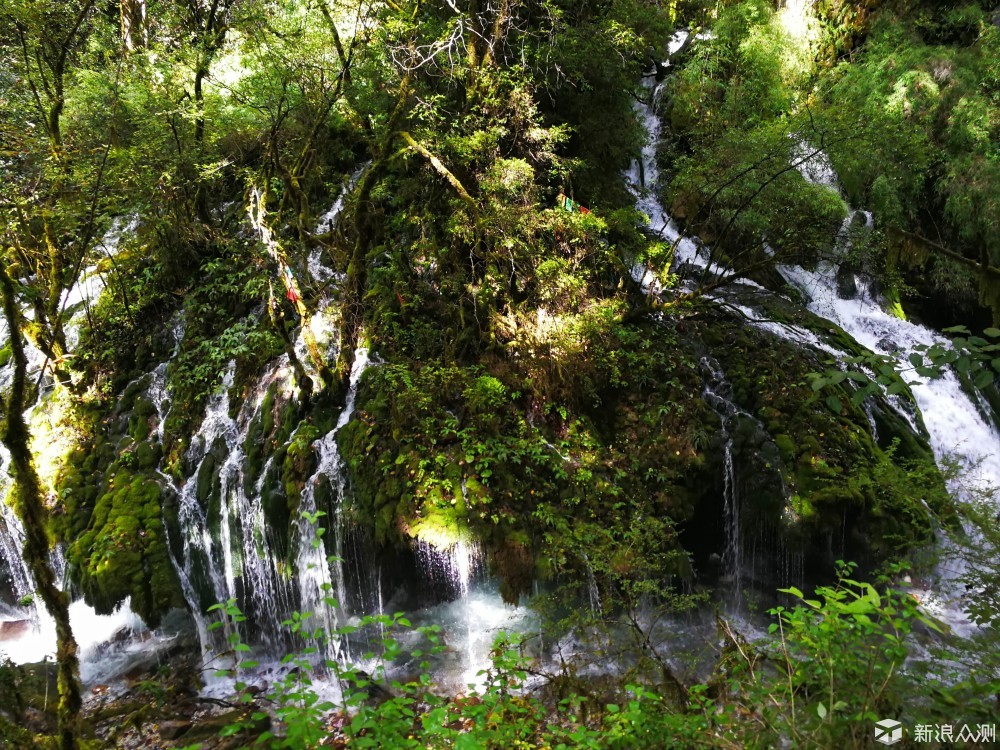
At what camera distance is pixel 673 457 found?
21.8 ft

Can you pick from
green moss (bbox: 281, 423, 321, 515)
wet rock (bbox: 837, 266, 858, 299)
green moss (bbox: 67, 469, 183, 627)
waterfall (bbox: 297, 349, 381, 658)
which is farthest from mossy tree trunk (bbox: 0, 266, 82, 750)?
wet rock (bbox: 837, 266, 858, 299)

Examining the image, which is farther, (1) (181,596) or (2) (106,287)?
(2) (106,287)

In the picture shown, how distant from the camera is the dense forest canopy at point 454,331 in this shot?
19.9 ft

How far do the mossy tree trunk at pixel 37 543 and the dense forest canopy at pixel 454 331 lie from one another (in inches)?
59.2

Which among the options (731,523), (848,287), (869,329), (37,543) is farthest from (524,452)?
(848,287)

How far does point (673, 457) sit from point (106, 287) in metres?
9.14

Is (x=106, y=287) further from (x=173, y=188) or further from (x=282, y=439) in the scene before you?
(x=282, y=439)

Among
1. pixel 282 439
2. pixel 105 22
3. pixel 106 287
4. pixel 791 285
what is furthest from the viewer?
pixel 791 285

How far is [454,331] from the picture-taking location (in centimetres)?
735

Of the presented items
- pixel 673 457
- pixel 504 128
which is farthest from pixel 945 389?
pixel 504 128

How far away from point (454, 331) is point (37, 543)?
478cm

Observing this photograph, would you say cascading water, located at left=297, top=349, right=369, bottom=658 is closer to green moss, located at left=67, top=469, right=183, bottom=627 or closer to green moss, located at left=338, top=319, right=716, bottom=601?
green moss, located at left=338, top=319, right=716, bottom=601

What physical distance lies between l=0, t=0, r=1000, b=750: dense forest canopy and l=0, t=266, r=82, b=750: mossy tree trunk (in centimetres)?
150

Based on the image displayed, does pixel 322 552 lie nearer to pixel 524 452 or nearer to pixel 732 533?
pixel 524 452
